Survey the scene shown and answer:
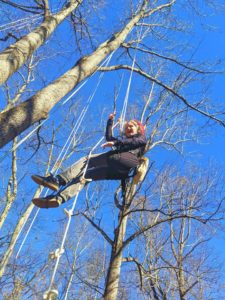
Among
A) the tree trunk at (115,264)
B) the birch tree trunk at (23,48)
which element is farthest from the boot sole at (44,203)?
the tree trunk at (115,264)

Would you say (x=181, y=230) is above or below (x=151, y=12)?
above

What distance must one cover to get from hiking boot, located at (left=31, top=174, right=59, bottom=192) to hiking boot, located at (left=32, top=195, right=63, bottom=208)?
0.29 feet

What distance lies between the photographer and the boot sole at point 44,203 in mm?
3486

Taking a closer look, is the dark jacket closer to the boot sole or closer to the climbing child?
the climbing child

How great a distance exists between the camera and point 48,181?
140 inches

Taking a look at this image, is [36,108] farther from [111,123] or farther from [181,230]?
[181,230]

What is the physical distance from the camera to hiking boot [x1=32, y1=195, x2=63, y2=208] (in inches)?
138

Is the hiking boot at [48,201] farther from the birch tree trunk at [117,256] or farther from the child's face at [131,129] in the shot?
the birch tree trunk at [117,256]

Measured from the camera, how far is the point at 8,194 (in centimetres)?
1017

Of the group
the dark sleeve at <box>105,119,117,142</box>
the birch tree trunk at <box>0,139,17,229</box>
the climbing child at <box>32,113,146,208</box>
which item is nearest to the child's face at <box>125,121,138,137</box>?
the climbing child at <box>32,113,146,208</box>

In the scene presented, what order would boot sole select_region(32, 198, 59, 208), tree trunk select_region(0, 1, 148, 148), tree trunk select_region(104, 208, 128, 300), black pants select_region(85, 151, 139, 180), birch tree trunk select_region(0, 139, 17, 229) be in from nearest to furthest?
tree trunk select_region(0, 1, 148, 148), boot sole select_region(32, 198, 59, 208), black pants select_region(85, 151, 139, 180), tree trunk select_region(104, 208, 128, 300), birch tree trunk select_region(0, 139, 17, 229)

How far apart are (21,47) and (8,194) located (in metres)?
7.18

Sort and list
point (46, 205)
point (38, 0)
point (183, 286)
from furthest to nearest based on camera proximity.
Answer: point (183, 286) < point (38, 0) < point (46, 205)

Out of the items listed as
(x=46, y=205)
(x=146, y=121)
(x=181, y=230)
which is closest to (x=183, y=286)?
(x=181, y=230)
